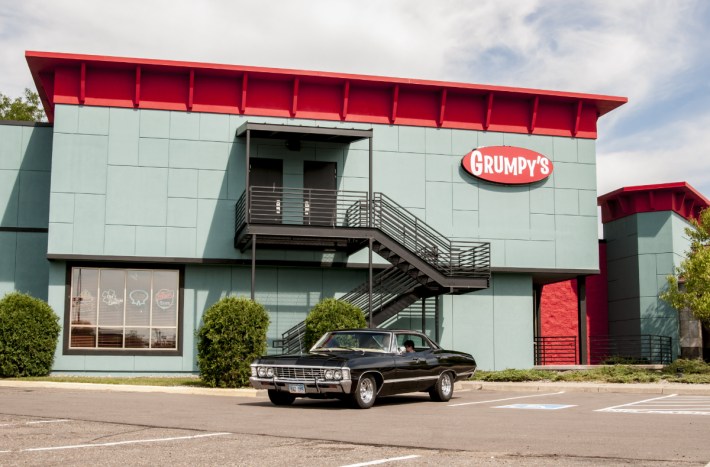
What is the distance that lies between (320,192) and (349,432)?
17.4 meters

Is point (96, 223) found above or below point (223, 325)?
above

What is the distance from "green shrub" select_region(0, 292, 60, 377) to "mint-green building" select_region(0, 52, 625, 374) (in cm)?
139

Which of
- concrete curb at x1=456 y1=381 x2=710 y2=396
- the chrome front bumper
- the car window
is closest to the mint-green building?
concrete curb at x1=456 y1=381 x2=710 y2=396

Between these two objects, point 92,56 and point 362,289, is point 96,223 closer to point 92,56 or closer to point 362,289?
point 92,56

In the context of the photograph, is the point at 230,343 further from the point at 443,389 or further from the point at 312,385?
the point at 312,385

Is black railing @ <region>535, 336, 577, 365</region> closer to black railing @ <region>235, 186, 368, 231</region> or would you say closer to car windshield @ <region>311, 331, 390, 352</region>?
black railing @ <region>235, 186, 368, 231</region>

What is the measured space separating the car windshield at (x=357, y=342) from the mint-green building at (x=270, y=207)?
8.53 m

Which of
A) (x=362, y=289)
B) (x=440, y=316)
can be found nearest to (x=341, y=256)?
(x=362, y=289)

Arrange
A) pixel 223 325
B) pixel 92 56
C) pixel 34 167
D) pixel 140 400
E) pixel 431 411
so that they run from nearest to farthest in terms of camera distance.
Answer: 1. pixel 431 411
2. pixel 140 400
3. pixel 223 325
4. pixel 92 56
5. pixel 34 167

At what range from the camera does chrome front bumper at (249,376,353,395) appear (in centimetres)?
1505

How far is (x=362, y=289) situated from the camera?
27.9 m

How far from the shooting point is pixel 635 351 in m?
34.9

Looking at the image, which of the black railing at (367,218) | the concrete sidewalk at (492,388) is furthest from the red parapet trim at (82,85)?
the concrete sidewalk at (492,388)

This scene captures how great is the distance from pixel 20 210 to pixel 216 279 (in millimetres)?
6643
